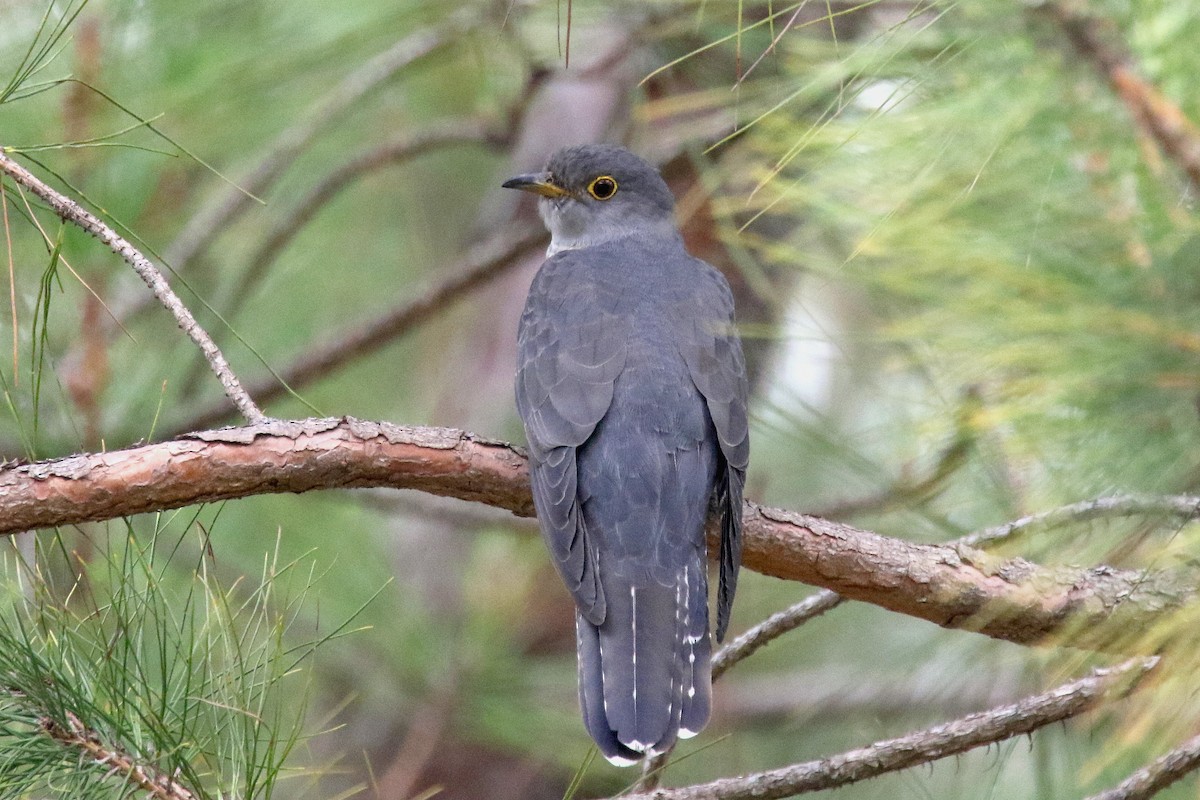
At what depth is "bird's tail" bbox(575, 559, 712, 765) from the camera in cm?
396

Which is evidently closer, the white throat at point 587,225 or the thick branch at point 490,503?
the thick branch at point 490,503

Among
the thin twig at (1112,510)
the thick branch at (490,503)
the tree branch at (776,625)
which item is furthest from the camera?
the tree branch at (776,625)

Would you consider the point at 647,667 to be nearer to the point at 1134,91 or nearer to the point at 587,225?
the point at 1134,91

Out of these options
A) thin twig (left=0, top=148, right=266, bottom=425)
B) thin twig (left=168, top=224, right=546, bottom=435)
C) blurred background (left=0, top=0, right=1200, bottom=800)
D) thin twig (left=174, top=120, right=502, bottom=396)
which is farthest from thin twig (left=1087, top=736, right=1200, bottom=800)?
thin twig (left=174, top=120, right=502, bottom=396)

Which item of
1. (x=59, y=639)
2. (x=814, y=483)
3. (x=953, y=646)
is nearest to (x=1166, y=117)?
(x=953, y=646)

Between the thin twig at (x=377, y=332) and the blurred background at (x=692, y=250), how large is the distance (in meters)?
0.02

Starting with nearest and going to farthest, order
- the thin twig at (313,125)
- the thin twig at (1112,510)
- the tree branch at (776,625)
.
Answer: the thin twig at (1112,510) < the tree branch at (776,625) < the thin twig at (313,125)

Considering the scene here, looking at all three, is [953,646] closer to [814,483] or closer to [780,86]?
[780,86]

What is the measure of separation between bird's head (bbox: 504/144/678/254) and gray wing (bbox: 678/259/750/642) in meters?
0.92

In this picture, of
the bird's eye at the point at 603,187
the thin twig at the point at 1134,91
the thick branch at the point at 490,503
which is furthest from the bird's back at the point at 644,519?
the thin twig at the point at 1134,91

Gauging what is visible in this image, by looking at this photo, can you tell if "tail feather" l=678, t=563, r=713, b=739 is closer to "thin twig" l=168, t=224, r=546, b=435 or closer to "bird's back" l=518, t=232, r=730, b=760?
"bird's back" l=518, t=232, r=730, b=760

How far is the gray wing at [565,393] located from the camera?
4082 mm

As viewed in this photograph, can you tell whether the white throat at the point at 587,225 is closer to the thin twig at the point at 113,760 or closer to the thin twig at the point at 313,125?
the thin twig at the point at 313,125

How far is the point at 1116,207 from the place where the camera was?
9.61ft
